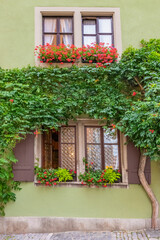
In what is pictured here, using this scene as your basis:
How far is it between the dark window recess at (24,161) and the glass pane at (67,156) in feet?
2.51

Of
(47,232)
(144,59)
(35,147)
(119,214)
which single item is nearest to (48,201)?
(47,232)

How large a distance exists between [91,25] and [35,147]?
12.0ft

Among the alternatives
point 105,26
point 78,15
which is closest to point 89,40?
point 105,26

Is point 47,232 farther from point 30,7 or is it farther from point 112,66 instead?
point 30,7

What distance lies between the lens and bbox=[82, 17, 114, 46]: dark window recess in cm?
617

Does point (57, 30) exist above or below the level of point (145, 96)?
above

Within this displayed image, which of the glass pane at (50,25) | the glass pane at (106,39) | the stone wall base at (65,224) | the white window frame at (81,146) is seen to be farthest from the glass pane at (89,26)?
the stone wall base at (65,224)

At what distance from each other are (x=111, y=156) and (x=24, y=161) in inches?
83.8

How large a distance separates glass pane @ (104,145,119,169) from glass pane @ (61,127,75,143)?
876 millimetres

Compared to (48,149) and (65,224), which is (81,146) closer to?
(48,149)

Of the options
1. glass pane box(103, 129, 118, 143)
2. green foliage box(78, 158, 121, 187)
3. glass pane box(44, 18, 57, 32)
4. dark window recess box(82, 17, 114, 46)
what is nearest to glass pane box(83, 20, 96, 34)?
dark window recess box(82, 17, 114, 46)

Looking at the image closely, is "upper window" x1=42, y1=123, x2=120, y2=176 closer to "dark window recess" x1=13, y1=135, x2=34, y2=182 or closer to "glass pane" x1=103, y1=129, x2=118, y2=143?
"glass pane" x1=103, y1=129, x2=118, y2=143

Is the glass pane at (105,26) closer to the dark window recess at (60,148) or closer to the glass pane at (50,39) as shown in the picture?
the glass pane at (50,39)

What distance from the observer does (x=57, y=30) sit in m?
6.18
